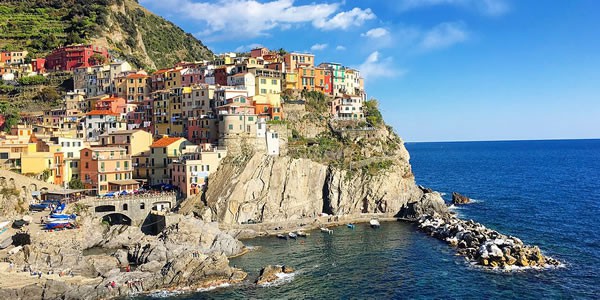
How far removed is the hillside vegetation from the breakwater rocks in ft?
288

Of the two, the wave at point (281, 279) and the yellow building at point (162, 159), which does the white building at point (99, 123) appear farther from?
the wave at point (281, 279)

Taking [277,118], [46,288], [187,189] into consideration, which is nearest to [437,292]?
[46,288]

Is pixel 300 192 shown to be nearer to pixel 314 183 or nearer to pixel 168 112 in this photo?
pixel 314 183

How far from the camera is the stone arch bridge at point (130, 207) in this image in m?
67.1

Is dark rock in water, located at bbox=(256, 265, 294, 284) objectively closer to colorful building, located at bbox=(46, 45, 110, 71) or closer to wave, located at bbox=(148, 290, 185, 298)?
wave, located at bbox=(148, 290, 185, 298)

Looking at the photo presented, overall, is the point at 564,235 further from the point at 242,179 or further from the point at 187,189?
the point at 187,189

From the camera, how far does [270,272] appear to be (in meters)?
50.0

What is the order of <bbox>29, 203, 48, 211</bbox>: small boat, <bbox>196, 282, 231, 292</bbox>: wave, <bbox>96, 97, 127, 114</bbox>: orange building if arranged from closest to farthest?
<bbox>196, 282, 231, 292</bbox>: wave < <bbox>29, 203, 48, 211</bbox>: small boat < <bbox>96, 97, 127, 114</bbox>: orange building

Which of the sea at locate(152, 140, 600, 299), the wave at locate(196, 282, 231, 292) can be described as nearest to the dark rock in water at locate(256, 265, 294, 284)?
the sea at locate(152, 140, 600, 299)

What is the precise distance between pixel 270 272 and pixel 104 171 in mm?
35132

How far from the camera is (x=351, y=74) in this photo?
10844cm

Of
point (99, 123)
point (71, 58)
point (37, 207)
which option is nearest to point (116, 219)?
point (37, 207)

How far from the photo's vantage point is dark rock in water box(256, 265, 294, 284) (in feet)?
160

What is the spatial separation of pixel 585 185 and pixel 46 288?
366 feet
